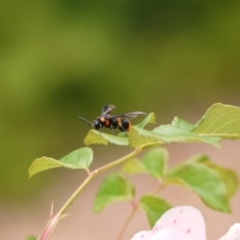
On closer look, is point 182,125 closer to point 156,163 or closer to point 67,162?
point 67,162

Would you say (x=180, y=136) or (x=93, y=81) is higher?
(x=93, y=81)

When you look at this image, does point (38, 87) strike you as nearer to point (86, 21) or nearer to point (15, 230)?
point (86, 21)

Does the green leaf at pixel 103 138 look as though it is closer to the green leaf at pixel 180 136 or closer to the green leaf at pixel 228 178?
the green leaf at pixel 180 136

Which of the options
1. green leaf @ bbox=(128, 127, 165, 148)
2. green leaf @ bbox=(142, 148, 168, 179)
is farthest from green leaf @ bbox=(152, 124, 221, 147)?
green leaf @ bbox=(142, 148, 168, 179)

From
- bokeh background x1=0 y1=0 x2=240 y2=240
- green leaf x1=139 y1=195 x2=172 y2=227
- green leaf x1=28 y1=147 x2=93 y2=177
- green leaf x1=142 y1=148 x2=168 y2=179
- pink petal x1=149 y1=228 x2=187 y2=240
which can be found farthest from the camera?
bokeh background x1=0 y1=0 x2=240 y2=240

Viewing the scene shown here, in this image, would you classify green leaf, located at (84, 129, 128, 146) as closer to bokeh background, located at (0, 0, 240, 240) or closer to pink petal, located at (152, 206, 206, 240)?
pink petal, located at (152, 206, 206, 240)

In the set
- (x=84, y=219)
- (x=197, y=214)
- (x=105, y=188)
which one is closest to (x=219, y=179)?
(x=105, y=188)

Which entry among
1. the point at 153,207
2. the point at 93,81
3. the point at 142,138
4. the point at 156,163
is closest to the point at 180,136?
the point at 142,138
